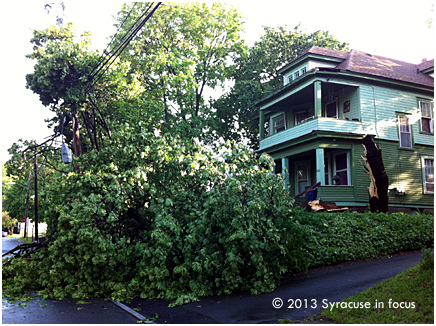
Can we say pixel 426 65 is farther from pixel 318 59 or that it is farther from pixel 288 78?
pixel 288 78

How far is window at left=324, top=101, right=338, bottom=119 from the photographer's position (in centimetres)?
2061

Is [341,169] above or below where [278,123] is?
below

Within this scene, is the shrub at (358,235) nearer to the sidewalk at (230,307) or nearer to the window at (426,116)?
the sidewalk at (230,307)

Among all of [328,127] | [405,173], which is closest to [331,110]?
[328,127]

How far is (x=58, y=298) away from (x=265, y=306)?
16.1 ft

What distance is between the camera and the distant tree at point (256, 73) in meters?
26.9

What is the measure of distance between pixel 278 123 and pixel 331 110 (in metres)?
4.41

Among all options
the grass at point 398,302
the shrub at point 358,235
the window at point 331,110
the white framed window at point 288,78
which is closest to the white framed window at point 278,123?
the white framed window at point 288,78

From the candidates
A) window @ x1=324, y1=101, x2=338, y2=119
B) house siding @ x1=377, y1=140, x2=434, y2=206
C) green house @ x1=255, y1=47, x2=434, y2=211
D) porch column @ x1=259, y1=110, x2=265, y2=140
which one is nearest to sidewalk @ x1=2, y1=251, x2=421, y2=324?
green house @ x1=255, y1=47, x2=434, y2=211

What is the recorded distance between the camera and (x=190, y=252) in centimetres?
894

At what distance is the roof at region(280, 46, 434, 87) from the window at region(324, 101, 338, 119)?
1964mm

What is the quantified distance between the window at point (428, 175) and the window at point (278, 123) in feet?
26.8

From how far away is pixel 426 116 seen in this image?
2064 centimetres

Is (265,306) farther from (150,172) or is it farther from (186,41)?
(186,41)
